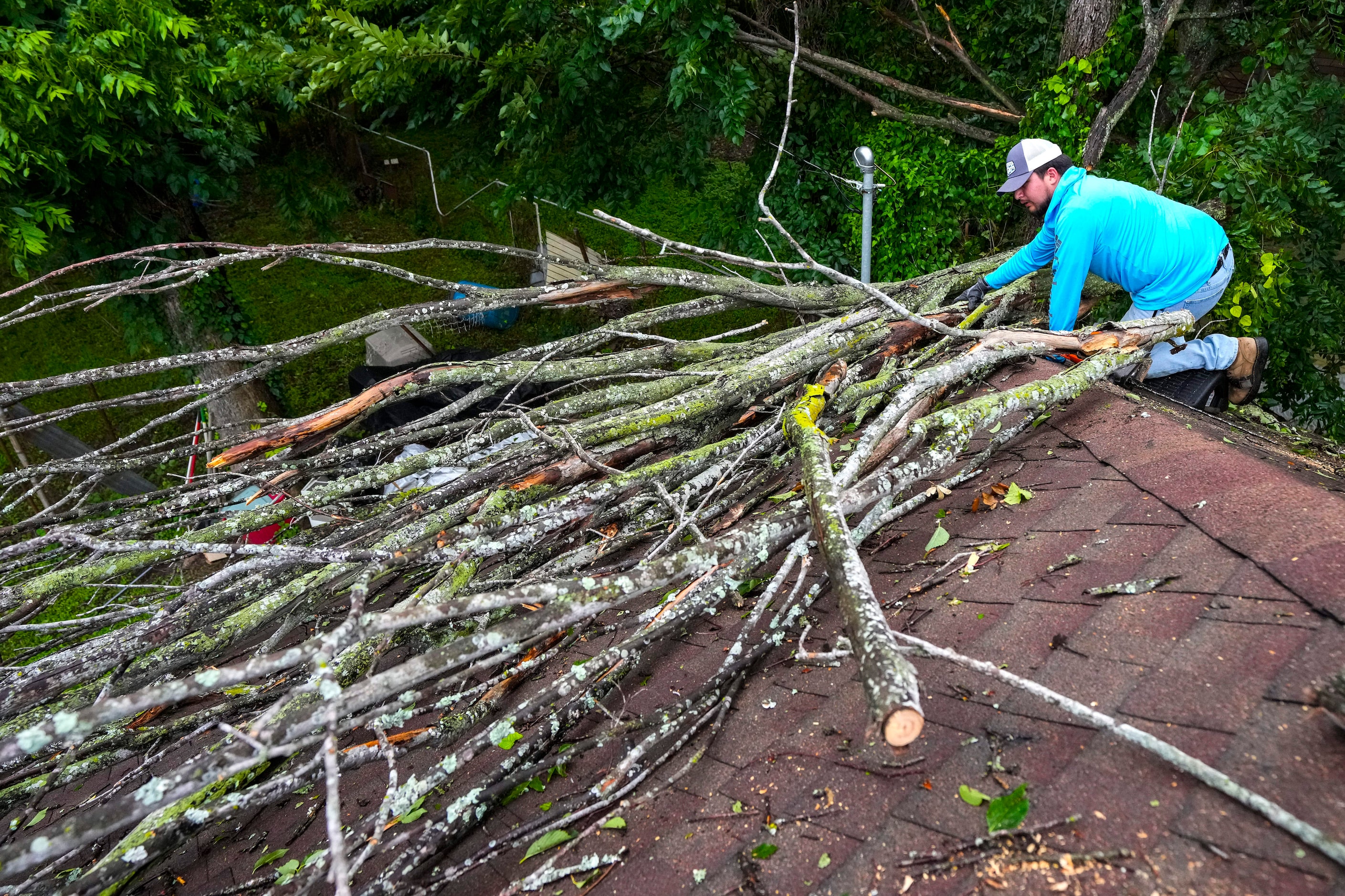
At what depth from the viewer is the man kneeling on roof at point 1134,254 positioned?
12.2 feet

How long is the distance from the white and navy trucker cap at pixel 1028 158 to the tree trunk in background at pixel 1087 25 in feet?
8.66

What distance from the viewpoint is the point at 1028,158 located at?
4066 mm

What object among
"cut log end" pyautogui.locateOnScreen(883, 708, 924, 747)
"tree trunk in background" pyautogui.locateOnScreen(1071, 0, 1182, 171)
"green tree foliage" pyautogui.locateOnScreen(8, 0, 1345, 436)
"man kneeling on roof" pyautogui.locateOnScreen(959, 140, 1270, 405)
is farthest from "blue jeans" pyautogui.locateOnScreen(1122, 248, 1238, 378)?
"cut log end" pyautogui.locateOnScreen(883, 708, 924, 747)

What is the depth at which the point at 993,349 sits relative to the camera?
9.56ft

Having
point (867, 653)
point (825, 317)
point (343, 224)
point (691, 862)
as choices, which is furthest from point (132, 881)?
point (343, 224)

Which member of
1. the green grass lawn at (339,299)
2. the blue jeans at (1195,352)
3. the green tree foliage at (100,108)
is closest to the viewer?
the blue jeans at (1195,352)

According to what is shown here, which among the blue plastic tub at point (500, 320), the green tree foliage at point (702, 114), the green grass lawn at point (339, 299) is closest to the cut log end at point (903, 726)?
the green tree foliage at point (702, 114)

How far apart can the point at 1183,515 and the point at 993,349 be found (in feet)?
3.34

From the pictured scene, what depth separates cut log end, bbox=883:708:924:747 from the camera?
1.28 m

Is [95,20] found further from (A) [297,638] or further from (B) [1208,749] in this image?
(B) [1208,749]

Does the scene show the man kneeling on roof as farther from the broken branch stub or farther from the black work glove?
the broken branch stub

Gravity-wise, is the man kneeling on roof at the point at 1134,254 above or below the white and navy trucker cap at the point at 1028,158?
below

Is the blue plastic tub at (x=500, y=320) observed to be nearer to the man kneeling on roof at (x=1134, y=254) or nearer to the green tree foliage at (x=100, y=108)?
the green tree foliage at (x=100, y=108)

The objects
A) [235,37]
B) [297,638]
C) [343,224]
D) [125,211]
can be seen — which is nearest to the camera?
[297,638]
